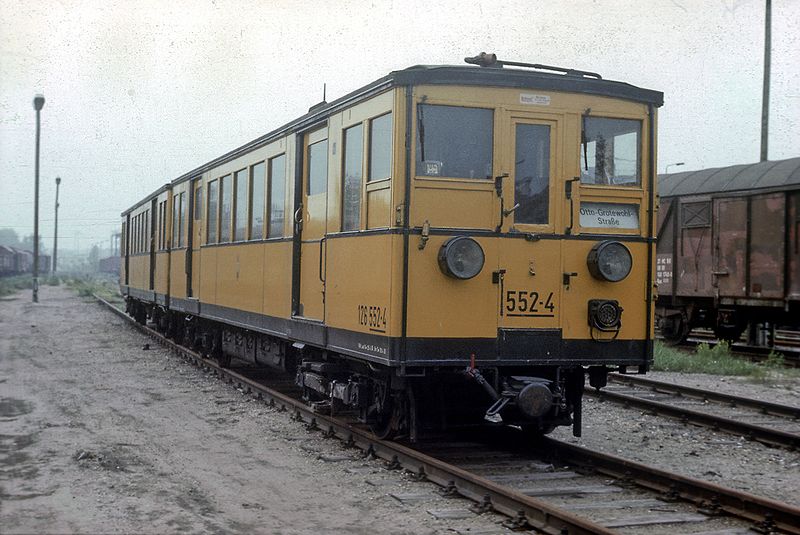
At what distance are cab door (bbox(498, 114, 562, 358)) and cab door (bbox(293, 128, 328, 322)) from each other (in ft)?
6.78

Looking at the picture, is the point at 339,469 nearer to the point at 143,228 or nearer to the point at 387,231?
the point at 387,231

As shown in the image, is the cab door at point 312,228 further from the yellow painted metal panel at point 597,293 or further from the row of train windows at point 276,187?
the yellow painted metal panel at point 597,293

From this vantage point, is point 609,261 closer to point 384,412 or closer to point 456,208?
point 456,208

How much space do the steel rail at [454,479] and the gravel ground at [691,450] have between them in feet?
6.61

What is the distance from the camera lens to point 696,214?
18734 millimetres

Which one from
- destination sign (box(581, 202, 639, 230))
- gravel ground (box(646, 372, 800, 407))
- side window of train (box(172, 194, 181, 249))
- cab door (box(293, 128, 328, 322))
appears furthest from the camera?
side window of train (box(172, 194, 181, 249))

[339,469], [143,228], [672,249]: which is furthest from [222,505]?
[143,228]

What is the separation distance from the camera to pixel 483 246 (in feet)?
23.2

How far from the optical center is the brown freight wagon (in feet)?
54.2

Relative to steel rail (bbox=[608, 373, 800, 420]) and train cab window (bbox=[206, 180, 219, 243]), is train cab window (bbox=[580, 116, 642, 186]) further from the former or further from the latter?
train cab window (bbox=[206, 180, 219, 243])

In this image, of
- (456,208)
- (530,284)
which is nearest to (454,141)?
(456,208)

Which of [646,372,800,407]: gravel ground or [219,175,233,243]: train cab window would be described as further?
[219,175,233,243]: train cab window

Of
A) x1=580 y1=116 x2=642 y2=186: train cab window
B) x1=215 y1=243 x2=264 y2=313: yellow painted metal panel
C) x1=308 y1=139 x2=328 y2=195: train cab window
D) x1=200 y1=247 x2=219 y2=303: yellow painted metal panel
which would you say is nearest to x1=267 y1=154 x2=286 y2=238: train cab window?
x1=215 y1=243 x2=264 y2=313: yellow painted metal panel

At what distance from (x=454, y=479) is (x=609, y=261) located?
219 cm
